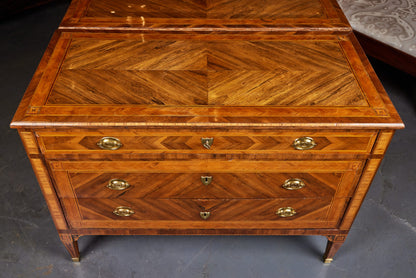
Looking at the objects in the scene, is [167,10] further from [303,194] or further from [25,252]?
[25,252]

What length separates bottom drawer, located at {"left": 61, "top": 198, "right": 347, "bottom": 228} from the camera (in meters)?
1.40

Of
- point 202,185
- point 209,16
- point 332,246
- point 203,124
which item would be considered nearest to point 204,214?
point 202,185

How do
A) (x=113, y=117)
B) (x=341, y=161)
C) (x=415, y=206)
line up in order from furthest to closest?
(x=415, y=206), (x=341, y=161), (x=113, y=117)

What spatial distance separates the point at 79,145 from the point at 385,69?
2151mm

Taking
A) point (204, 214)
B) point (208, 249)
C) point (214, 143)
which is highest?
point (214, 143)

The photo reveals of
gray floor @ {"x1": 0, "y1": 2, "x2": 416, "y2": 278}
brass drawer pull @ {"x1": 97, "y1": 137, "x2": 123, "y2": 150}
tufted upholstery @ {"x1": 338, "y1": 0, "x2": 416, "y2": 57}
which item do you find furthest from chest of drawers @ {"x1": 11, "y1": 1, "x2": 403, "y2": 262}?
tufted upholstery @ {"x1": 338, "y1": 0, "x2": 416, "y2": 57}

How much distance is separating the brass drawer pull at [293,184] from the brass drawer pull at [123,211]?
23.0 inches

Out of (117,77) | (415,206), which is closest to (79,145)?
(117,77)

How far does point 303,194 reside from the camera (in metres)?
Result: 1.38

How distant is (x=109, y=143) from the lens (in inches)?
47.1

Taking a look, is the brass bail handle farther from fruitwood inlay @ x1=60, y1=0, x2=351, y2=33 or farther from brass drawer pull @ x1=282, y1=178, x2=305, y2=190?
fruitwood inlay @ x1=60, y1=0, x2=351, y2=33

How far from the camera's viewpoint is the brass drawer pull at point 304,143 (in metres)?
1.20

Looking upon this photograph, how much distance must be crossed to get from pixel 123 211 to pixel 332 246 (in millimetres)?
866

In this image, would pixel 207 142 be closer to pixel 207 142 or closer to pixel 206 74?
pixel 207 142
